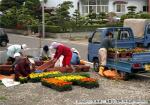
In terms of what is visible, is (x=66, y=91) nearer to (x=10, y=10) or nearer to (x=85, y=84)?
(x=85, y=84)

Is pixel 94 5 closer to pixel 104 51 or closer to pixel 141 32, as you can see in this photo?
pixel 141 32

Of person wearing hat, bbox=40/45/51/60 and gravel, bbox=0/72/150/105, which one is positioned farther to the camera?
person wearing hat, bbox=40/45/51/60

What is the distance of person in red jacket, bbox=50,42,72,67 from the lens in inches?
743

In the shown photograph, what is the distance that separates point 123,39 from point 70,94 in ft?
21.9

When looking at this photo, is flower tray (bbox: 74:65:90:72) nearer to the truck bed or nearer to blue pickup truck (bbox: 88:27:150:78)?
blue pickup truck (bbox: 88:27:150:78)

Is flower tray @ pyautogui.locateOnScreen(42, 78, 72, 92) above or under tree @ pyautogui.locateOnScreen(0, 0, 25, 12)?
under

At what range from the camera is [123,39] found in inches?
800

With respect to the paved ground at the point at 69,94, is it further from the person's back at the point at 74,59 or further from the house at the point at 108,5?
the house at the point at 108,5

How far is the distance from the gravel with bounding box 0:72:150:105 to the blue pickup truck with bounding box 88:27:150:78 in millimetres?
730

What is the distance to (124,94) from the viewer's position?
564 inches

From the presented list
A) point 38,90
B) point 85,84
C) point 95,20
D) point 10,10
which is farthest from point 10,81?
point 10,10

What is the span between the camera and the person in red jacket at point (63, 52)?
18.9 m

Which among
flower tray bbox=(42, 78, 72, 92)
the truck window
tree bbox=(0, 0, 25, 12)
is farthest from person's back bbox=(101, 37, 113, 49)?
tree bbox=(0, 0, 25, 12)

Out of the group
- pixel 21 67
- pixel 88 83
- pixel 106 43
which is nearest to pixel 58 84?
pixel 88 83
